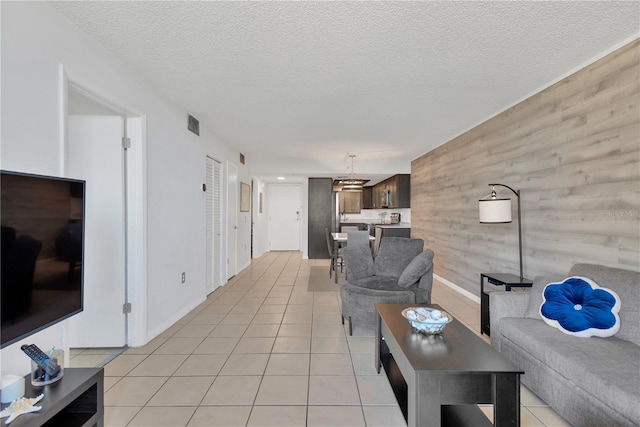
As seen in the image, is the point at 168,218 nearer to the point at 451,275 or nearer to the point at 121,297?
the point at 121,297

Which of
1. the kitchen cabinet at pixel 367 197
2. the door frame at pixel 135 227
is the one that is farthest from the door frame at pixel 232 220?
the kitchen cabinet at pixel 367 197

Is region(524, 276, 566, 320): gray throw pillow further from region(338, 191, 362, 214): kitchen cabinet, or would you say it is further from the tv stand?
region(338, 191, 362, 214): kitchen cabinet

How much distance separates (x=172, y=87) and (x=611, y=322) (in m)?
3.89

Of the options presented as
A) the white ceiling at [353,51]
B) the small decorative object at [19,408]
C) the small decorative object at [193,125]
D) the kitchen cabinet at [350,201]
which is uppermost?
the white ceiling at [353,51]

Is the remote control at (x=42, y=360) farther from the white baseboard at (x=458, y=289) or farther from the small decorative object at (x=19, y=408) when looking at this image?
the white baseboard at (x=458, y=289)

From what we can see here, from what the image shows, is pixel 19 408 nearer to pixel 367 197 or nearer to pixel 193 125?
pixel 193 125

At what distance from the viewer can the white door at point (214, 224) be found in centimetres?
459

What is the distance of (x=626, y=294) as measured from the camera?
193 cm

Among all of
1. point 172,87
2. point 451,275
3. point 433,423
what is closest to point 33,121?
point 172,87

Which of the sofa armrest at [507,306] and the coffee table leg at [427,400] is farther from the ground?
the sofa armrest at [507,306]

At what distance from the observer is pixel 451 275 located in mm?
5012

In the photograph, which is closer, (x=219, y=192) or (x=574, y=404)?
(x=574, y=404)

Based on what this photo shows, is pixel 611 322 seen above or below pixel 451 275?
above

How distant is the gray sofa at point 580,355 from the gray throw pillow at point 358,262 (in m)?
1.55
